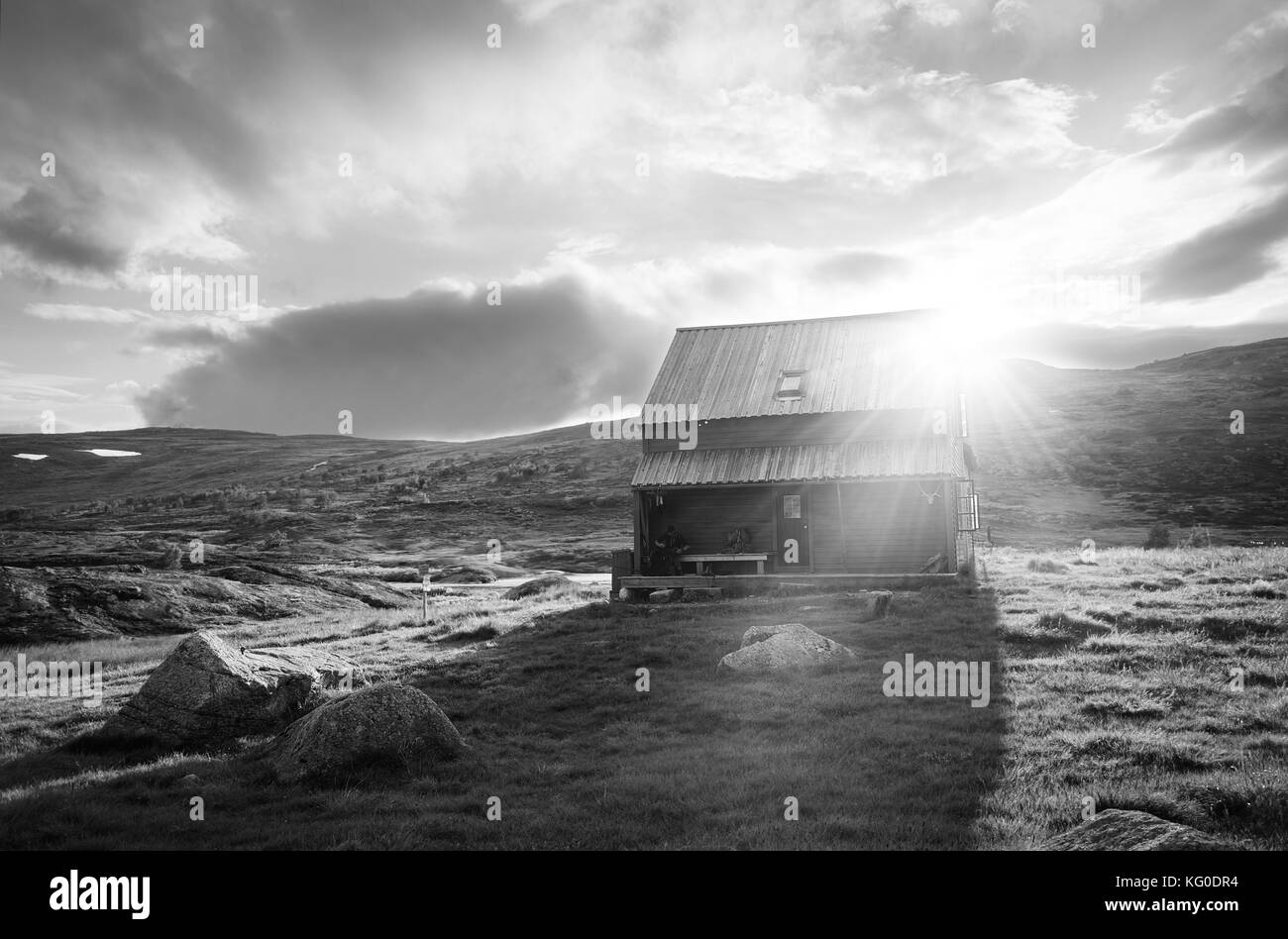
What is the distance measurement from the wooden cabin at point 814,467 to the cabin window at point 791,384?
0.06 meters

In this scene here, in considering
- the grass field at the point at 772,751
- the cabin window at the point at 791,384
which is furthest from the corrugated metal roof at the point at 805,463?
the grass field at the point at 772,751

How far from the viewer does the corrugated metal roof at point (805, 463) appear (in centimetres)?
2738

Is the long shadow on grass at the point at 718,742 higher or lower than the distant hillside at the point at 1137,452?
lower

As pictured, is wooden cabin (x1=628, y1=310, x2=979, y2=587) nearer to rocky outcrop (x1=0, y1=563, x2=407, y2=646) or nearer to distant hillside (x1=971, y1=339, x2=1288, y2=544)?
rocky outcrop (x1=0, y1=563, x2=407, y2=646)

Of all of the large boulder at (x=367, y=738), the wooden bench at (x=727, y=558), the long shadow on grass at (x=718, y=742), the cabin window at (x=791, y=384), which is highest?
the cabin window at (x=791, y=384)

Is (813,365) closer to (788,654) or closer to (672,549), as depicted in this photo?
(672,549)

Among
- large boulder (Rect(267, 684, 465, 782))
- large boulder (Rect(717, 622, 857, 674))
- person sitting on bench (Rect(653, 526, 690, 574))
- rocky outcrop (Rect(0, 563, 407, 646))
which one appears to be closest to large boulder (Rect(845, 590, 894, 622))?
large boulder (Rect(717, 622, 857, 674))

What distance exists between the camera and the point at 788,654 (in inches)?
576

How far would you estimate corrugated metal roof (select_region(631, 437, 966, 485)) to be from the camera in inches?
1078

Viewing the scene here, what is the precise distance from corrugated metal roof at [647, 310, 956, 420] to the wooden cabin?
7 centimetres

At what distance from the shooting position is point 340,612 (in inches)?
1103

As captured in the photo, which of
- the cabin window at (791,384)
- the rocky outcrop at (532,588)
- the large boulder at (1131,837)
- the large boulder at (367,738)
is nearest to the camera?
the large boulder at (1131,837)

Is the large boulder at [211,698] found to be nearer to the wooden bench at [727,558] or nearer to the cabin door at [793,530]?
the wooden bench at [727,558]

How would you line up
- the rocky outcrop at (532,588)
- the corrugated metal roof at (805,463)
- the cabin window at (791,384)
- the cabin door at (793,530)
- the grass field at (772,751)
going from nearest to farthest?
the grass field at (772,751)
the corrugated metal roof at (805,463)
the cabin door at (793,530)
the rocky outcrop at (532,588)
the cabin window at (791,384)
